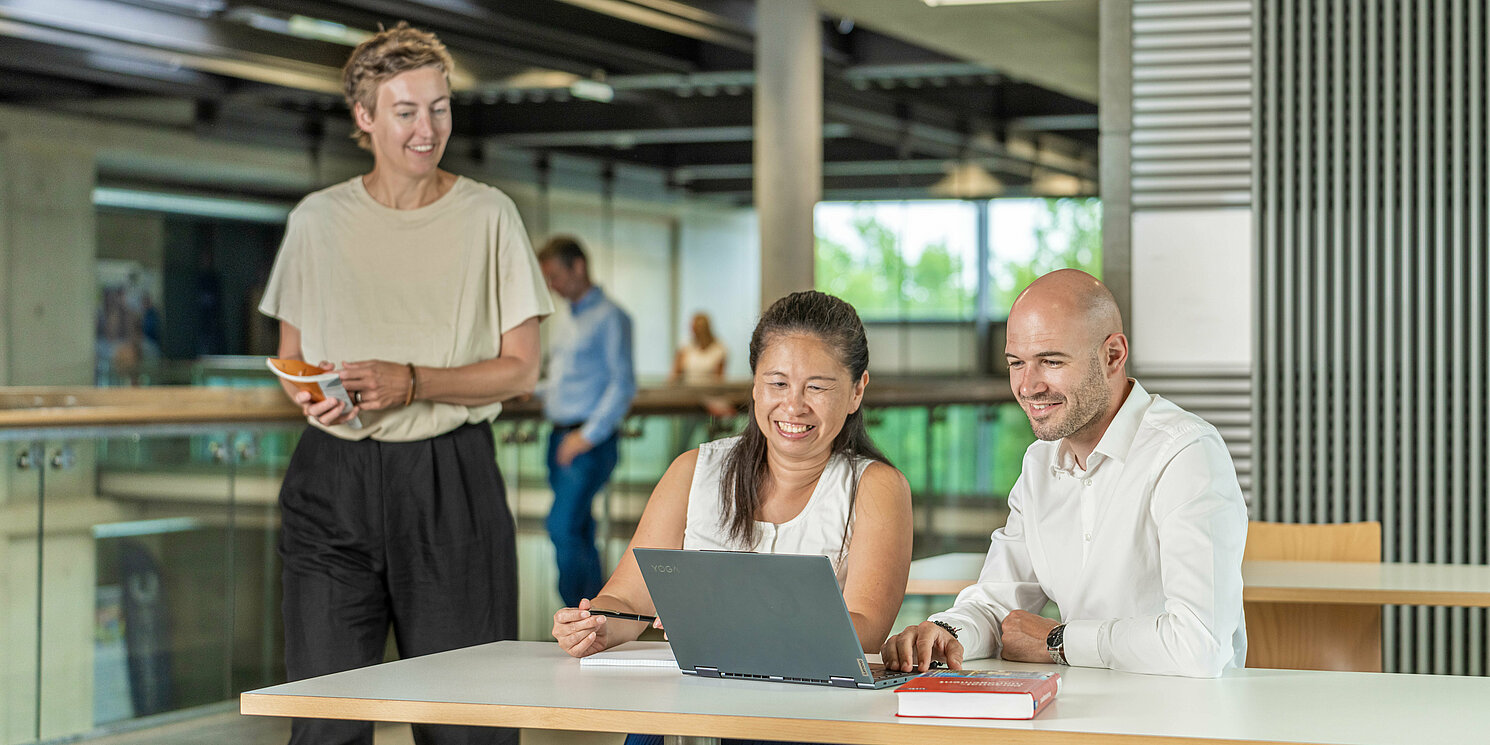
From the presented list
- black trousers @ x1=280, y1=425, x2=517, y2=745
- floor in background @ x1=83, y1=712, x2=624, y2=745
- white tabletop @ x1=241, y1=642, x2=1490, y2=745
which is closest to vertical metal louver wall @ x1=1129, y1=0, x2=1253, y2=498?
floor in background @ x1=83, y1=712, x2=624, y2=745

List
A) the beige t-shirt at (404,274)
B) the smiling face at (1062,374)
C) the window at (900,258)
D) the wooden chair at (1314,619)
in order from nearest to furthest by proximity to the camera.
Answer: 1. the smiling face at (1062,374)
2. the beige t-shirt at (404,274)
3. the wooden chair at (1314,619)
4. the window at (900,258)

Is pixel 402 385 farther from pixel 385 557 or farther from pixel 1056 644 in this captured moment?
pixel 1056 644

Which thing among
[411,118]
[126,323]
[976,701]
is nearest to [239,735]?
[411,118]

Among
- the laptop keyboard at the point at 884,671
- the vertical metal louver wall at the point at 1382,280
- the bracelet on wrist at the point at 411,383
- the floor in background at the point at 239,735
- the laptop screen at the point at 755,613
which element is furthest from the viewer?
the vertical metal louver wall at the point at 1382,280

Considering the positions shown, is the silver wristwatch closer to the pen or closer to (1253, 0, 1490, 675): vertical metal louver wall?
the pen

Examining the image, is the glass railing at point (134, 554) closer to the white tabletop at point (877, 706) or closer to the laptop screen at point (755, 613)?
the white tabletop at point (877, 706)

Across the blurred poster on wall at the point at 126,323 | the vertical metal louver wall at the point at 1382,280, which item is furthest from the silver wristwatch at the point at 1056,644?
the blurred poster on wall at the point at 126,323

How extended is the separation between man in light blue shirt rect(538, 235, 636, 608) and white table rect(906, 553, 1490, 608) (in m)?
2.81

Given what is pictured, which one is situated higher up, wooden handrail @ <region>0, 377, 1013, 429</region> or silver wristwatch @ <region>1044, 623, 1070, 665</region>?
wooden handrail @ <region>0, 377, 1013, 429</region>

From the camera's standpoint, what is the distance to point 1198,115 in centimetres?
512

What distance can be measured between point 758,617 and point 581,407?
479cm

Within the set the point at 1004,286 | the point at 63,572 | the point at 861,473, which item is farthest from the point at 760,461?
the point at 1004,286

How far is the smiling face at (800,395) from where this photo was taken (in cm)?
269

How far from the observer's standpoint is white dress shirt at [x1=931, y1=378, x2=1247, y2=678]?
89.5 inches
